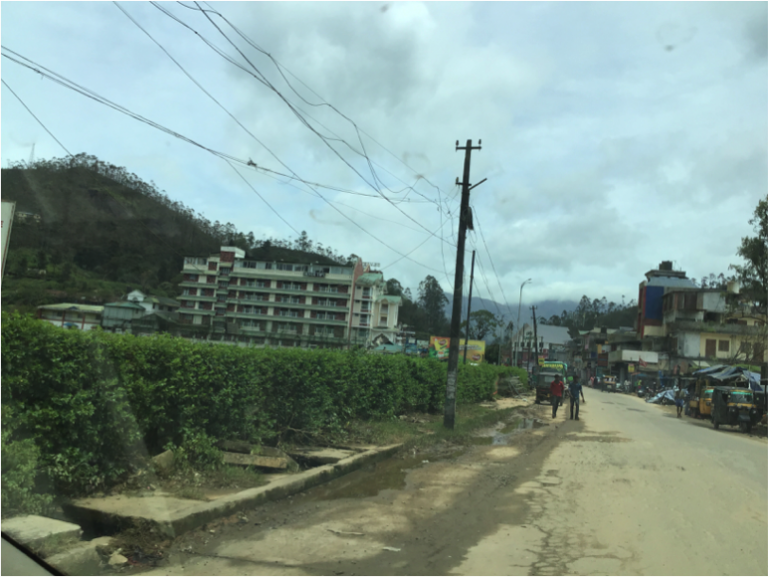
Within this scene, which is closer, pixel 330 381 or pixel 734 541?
pixel 734 541

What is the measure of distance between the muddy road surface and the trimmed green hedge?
1572 mm

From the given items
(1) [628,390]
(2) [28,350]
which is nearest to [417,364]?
(2) [28,350]

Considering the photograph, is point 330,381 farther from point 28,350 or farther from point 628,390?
point 628,390

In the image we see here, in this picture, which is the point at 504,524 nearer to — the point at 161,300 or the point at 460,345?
the point at 161,300

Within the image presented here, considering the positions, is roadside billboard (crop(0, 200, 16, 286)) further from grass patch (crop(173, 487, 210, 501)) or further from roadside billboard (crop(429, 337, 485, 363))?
roadside billboard (crop(429, 337, 485, 363))

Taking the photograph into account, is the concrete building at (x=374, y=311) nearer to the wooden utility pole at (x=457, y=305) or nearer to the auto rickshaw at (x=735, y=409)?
the auto rickshaw at (x=735, y=409)

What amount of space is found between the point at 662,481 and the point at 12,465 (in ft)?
31.4

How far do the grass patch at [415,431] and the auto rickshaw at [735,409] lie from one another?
1133 cm

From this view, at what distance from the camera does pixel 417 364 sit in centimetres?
1903

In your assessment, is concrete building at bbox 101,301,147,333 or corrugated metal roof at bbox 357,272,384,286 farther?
corrugated metal roof at bbox 357,272,384,286

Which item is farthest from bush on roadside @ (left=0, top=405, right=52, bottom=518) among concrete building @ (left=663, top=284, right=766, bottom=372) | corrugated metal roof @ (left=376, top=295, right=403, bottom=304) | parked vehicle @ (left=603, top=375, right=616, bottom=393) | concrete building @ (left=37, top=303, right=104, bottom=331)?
parked vehicle @ (left=603, top=375, right=616, bottom=393)

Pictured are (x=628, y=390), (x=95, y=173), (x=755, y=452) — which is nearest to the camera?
(x=755, y=452)

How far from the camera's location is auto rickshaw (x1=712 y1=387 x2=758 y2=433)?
918 inches

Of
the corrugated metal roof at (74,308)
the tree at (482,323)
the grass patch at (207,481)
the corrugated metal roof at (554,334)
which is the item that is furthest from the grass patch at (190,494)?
the corrugated metal roof at (554,334)
